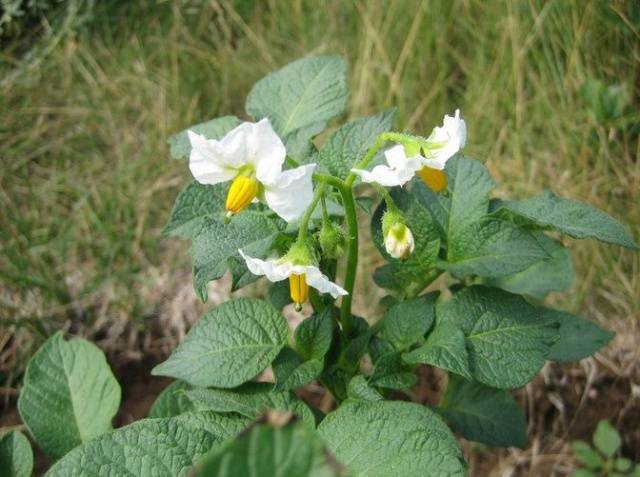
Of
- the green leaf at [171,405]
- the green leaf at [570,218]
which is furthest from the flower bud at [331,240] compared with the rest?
the green leaf at [171,405]

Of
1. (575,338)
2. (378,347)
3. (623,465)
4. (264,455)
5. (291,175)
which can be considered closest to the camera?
(264,455)

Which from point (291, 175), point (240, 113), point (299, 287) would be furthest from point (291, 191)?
point (240, 113)

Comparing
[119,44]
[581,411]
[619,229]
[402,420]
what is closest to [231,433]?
[402,420]

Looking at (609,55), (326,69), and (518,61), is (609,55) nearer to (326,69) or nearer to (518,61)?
(518,61)

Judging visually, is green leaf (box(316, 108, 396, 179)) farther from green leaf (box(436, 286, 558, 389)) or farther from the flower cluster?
green leaf (box(436, 286, 558, 389))

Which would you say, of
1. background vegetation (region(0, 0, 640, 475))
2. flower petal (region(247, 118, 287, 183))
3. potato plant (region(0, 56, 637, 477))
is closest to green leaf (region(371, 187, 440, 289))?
potato plant (region(0, 56, 637, 477))

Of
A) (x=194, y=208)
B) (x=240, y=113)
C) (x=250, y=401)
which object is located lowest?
(x=240, y=113)

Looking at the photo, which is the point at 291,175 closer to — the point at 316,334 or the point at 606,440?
the point at 316,334
